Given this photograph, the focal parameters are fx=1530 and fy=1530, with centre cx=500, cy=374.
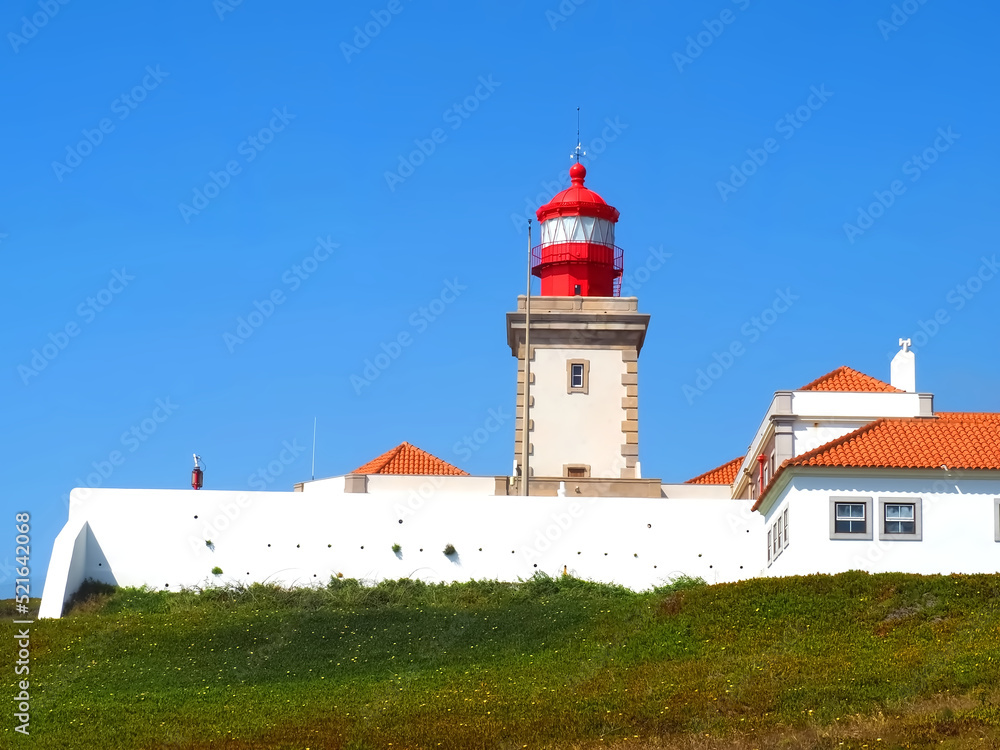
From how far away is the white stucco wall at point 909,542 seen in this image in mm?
32875

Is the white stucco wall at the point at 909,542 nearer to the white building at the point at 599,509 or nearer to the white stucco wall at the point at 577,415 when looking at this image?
the white building at the point at 599,509

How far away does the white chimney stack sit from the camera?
39969mm

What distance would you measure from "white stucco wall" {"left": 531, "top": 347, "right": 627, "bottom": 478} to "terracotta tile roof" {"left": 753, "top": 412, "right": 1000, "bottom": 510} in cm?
770

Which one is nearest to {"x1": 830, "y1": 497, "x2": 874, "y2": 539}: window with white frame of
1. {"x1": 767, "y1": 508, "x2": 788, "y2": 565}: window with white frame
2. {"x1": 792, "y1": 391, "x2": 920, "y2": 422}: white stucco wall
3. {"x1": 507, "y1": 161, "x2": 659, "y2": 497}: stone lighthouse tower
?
{"x1": 767, "y1": 508, "x2": 788, "y2": 565}: window with white frame

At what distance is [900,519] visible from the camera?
33250 millimetres

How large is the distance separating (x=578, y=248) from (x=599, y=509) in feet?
36.3

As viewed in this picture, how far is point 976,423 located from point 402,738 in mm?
19156

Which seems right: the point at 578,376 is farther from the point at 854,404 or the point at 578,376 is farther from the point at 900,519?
the point at 900,519

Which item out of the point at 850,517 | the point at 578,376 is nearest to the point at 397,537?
the point at 578,376

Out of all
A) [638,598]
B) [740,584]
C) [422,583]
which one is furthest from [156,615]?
[740,584]

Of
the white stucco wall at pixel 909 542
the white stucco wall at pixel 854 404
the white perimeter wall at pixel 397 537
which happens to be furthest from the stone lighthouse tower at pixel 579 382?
the white stucco wall at pixel 909 542

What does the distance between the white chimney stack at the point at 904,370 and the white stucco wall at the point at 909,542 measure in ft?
23.2

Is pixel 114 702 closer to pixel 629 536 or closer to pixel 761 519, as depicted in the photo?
pixel 629 536

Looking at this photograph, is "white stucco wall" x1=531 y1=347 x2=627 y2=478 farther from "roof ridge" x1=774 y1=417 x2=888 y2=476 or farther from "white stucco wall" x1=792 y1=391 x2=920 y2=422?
"roof ridge" x1=774 y1=417 x2=888 y2=476
